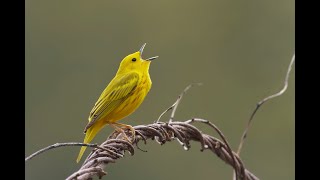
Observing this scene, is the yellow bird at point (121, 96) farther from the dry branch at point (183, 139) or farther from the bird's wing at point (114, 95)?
the dry branch at point (183, 139)

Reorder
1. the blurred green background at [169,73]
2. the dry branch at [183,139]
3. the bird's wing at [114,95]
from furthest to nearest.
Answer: the blurred green background at [169,73], the bird's wing at [114,95], the dry branch at [183,139]

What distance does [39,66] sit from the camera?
12.0 metres

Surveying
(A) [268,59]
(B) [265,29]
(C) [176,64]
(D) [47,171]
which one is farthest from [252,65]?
(D) [47,171]

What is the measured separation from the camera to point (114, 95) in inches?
124

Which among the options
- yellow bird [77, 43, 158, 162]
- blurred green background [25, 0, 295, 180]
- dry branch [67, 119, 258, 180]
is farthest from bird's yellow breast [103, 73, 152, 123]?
blurred green background [25, 0, 295, 180]

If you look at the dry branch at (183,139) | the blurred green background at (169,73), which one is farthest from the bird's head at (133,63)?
the blurred green background at (169,73)

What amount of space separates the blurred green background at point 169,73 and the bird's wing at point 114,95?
17.1 ft

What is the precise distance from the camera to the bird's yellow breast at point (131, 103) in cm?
314

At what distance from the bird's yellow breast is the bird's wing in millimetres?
18

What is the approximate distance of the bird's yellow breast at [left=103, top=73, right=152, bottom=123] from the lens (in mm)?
3137

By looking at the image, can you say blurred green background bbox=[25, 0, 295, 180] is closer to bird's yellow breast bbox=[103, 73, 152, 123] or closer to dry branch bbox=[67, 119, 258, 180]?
bird's yellow breast bbox=[103, 73, 152, 123]

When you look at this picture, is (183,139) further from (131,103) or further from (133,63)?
(133,63)

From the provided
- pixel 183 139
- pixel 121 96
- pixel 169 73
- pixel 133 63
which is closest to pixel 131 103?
pixel 121 96
